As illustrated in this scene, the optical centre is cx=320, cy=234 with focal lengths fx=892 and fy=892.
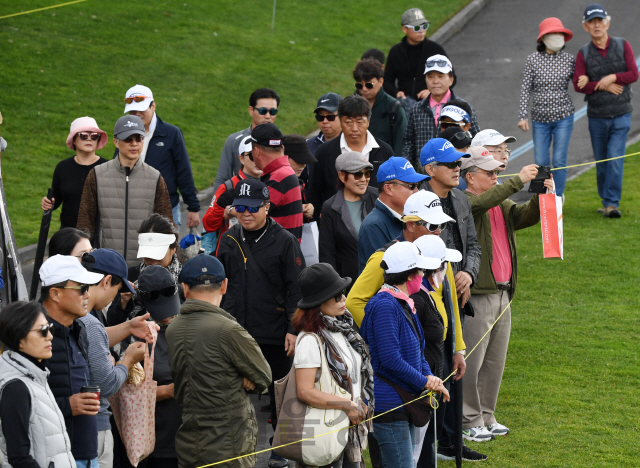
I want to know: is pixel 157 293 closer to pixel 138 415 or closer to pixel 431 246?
pixel 138 415

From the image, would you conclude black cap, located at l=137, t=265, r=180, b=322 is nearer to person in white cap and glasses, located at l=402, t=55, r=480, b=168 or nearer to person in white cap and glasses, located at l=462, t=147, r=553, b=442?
person in white cap and glasses, located at l=462, t=147, r=553, b=442

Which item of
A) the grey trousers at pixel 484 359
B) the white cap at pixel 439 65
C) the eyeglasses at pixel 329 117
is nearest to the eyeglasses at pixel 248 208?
the grey trousers at pixel 484 359

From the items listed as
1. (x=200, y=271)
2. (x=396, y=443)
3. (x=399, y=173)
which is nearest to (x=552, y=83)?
(x=399, y=173)

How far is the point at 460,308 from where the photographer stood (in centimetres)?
720

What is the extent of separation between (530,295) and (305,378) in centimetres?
618

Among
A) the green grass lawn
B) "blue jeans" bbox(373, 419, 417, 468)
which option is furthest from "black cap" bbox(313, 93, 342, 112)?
the green grass lawn

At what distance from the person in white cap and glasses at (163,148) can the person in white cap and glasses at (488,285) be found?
118 inches

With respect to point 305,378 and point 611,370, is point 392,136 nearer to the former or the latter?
point 611,370

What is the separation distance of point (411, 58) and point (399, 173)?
5.64 metres

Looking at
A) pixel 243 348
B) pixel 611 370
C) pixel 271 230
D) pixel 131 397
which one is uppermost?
pixel 271 230

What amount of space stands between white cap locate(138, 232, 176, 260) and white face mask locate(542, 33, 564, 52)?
7557 millimetres

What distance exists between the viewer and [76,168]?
28.0 ft

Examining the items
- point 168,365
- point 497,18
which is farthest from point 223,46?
point 168,365

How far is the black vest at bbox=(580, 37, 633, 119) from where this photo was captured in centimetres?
1228
